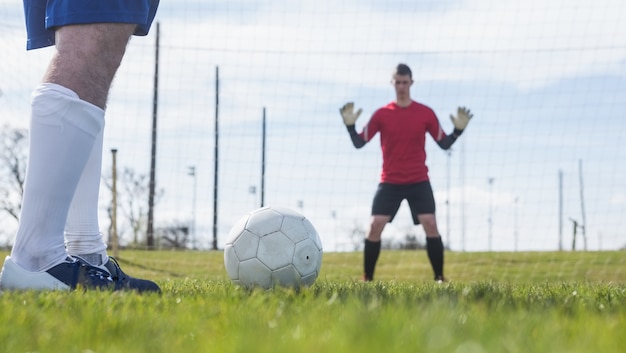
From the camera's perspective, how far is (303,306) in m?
2.49

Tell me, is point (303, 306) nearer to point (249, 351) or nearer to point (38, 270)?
point (249, 351)

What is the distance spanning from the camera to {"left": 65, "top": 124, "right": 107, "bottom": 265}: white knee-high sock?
139 inches

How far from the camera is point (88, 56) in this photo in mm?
3023

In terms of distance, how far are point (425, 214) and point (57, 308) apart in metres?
5.85

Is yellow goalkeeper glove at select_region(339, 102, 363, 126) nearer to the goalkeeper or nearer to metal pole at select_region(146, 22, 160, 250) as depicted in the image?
the goalkeeper

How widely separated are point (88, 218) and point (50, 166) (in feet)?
2.01

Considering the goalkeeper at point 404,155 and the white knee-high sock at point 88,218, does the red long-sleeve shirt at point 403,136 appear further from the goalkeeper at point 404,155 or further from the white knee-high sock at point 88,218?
the white knee-high sock at point 88,218

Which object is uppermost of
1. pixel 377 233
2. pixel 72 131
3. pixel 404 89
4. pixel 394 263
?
pixel 404 89

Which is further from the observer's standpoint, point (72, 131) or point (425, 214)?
point (425, 214)

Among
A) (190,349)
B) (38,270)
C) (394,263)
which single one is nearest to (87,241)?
(38,270)

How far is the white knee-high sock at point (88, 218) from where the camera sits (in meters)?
3.54

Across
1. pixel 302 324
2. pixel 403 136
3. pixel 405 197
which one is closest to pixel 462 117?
pixel 403 136

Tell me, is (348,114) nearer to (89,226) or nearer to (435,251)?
(435,251)

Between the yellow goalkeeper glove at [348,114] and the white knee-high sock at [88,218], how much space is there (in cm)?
455
